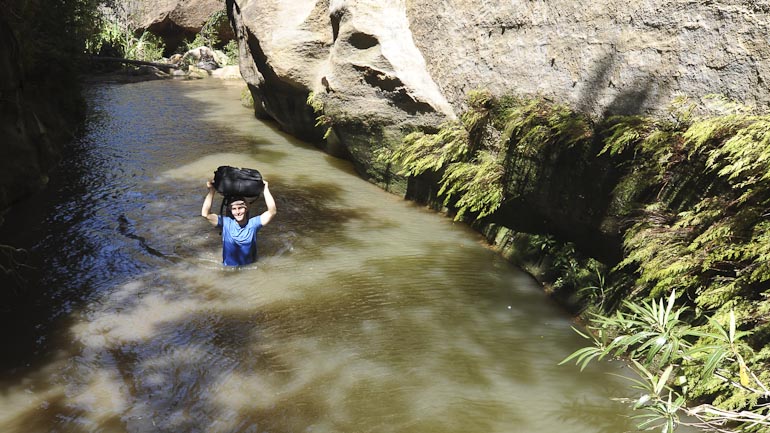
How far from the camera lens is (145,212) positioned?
8516 mm

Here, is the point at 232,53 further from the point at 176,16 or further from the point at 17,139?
the point at 17,139

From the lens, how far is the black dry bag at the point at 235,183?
21.9 ft

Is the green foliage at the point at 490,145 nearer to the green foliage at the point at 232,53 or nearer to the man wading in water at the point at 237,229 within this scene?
the man wading in water at the point at 237,229

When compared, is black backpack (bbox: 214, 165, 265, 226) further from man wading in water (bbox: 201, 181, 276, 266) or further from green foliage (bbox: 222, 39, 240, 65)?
green foliage (bbox: 222, 39, 240, 65)

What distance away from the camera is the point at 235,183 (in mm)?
6695

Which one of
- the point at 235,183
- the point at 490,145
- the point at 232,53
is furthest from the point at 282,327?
the point at 232,53

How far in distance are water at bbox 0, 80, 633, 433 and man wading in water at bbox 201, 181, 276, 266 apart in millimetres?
204

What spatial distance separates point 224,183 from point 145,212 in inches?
99.7

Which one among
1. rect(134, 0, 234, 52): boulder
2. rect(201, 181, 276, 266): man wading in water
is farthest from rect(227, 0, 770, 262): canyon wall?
rect(134, 0, 234, 52): boulder

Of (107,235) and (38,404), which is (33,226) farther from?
(38,404)

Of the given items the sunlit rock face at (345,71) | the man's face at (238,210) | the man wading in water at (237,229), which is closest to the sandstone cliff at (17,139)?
the man wading in water at (237,229)

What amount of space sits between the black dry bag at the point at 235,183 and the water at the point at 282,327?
0.95 metres

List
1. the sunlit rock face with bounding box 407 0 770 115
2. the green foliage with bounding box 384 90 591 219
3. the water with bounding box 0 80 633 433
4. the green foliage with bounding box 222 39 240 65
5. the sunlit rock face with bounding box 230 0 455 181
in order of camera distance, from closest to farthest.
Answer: the water with bounding box 0 80 633 433 → the sunlit rock face with bounding box 407 0 770 115 → the green foliage with bounding box 384 90 591 219 → the sunlit rock face with bounding box 230 0 455 181 → the green foliage with bounding box 222 39 240 65

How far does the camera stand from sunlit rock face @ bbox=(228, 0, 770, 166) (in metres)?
5.45
